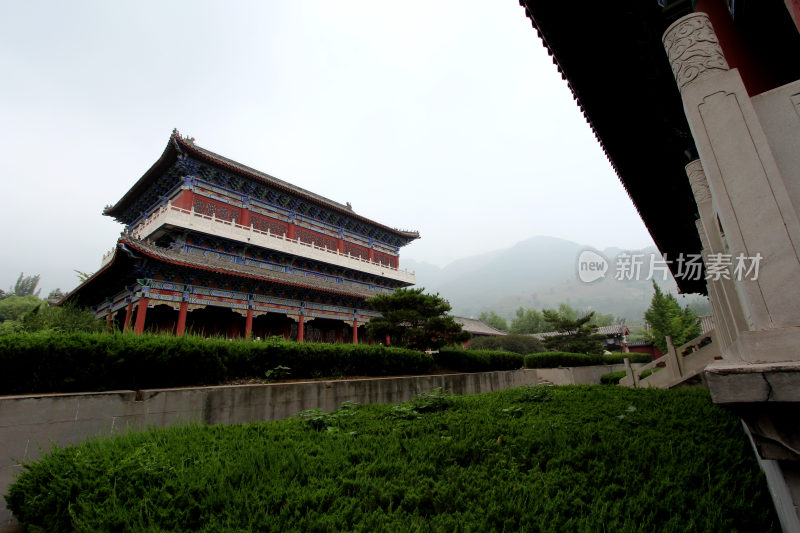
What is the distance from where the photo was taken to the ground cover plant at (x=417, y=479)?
2490mm

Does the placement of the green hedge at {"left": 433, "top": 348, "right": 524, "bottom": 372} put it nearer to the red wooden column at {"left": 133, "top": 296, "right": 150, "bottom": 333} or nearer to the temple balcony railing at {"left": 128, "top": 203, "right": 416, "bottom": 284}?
the temple balcony railing at {"left": 128, "top": 203, "right": 416, "bottom": 284}

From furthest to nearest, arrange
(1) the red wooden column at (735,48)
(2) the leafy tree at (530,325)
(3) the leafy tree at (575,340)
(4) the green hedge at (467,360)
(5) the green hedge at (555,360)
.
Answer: (2) the leafy tree at (530,325), (3) the leafy tree at (575,340), (5) the green hedge at (555,360), (4) the green hedge at (467,360), (1) the red wooden column at (735,48)

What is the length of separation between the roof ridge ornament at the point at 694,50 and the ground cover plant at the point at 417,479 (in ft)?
10.3

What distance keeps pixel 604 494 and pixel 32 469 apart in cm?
523

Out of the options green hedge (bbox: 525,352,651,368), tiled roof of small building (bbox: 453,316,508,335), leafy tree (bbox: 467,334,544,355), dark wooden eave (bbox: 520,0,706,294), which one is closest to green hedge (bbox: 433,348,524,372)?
green hedge (bbox: 525,352,651,368)

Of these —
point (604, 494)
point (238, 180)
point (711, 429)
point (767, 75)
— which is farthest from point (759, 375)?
point (238, 180)

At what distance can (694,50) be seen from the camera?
2.86 metres

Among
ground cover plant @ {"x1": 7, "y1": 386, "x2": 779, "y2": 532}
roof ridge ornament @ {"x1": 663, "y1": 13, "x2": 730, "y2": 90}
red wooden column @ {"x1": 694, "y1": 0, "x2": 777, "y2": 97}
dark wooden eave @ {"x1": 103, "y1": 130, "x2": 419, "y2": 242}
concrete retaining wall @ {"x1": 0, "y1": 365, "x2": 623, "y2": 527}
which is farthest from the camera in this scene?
dark wooden eave @ {"x1": 103, "y1": 130, "x2": 419, "y2": 242}

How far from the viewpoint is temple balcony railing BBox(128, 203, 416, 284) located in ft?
55.8

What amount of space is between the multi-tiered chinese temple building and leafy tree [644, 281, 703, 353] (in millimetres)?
32429

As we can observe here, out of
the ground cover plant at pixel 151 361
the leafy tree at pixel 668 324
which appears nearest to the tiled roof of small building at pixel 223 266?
the ground cover plant at pixel 151 361

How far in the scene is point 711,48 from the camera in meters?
2.81

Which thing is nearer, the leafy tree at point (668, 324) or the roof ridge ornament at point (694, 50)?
the roof ridge ornament at point (694, 50)

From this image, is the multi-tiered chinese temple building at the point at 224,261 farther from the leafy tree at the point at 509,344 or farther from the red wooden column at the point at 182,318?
the leafy tree at the point at 509,344
